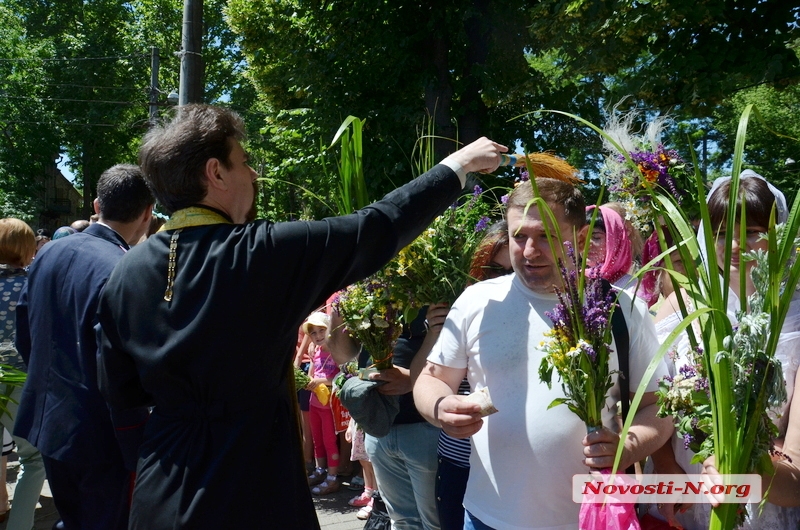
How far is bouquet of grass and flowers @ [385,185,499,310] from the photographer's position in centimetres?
272

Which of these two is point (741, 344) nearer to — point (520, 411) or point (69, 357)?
point (520, 411)

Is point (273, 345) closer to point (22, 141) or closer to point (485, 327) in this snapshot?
point (485, 327)

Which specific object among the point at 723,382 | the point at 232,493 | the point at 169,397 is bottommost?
the point at 232,493

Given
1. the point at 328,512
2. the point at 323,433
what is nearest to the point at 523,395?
the point at 328,512

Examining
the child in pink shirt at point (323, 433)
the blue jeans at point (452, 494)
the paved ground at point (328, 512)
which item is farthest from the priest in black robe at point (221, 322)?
the child in pink shirt at point (323, 433)

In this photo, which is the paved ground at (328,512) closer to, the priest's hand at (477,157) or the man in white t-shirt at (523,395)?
the man in white t-shirt at (523,395)

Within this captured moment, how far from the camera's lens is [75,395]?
120 inches

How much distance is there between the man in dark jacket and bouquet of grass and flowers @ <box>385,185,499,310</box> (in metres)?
1.22

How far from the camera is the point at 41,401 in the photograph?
3.13m

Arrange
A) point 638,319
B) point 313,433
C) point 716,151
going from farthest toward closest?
point 716,151 < point 313,433 < point 638,319

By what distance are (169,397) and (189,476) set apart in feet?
0.73

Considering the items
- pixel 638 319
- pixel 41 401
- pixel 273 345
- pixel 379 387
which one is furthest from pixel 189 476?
pixel 41 401

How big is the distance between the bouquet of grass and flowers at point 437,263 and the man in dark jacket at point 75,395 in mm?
1222

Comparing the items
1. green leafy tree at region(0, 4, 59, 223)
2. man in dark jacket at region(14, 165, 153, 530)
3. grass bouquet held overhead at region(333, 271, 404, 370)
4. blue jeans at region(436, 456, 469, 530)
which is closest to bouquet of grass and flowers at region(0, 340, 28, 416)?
man in dark jacket at region(14, 165, 153, 530)
